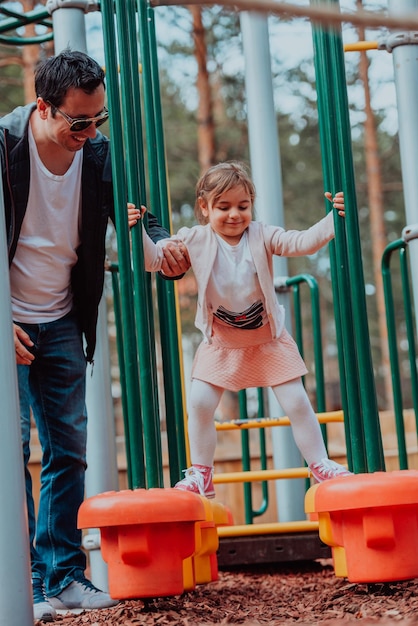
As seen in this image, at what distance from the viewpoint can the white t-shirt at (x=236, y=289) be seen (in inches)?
119

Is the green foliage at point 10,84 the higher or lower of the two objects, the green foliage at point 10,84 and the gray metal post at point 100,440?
the higher

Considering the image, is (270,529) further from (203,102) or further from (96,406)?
(203,102)

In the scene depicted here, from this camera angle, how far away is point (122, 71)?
2773 mm

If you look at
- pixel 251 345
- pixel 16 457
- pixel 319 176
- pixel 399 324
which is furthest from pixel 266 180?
pixel 399 324

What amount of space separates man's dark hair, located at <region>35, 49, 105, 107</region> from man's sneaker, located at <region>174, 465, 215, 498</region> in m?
1.22

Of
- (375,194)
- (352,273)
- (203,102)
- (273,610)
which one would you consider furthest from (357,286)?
(375,194)

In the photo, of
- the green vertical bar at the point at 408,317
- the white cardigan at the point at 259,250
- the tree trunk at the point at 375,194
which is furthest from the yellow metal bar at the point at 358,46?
the tree trunk at the point at 375,194

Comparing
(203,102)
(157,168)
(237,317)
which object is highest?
(203,102)

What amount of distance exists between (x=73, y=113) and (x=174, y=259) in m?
0.57

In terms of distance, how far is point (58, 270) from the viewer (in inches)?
114

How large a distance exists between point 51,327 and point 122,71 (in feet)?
2.63

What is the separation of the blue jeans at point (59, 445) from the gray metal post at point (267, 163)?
5.48 ft

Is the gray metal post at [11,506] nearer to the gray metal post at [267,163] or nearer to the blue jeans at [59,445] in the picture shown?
the blue jeans at [59,445]

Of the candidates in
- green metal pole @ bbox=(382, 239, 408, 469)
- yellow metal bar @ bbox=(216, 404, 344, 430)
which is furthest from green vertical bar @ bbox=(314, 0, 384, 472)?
yellow metal bar @ bbox=(216, 404, 344, 430)
